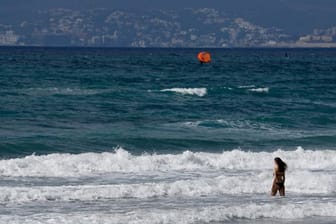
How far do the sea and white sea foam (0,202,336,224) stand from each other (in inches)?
0.9

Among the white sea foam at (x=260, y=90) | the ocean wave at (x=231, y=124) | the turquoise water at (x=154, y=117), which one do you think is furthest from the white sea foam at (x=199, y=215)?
the white sea foam at (x=260, y=90)

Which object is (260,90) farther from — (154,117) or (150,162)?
(150,162)

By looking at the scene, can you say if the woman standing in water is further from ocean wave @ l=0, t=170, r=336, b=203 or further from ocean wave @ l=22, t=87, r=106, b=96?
ocean wave @ l=22, t=87, r=106, b=96

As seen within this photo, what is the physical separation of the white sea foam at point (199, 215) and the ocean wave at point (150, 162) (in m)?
5.68

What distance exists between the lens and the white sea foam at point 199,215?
747 inches

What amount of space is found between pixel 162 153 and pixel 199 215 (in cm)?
1098

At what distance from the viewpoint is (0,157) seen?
28.3 m

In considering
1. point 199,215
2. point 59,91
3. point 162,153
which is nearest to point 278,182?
point 199,215

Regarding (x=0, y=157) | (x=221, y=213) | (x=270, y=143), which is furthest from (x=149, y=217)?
(x=270, y=143)

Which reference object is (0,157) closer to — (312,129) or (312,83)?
(312,129)

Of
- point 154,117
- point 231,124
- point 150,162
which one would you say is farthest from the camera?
point 154,117

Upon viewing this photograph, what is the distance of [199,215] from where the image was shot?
64.7 feet

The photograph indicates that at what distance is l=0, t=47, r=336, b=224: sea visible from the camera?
20438mm

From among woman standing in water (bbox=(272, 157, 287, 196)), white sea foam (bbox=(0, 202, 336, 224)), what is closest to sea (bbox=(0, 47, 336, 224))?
white sea foam (bbox=(0, 202, 336, 224))
